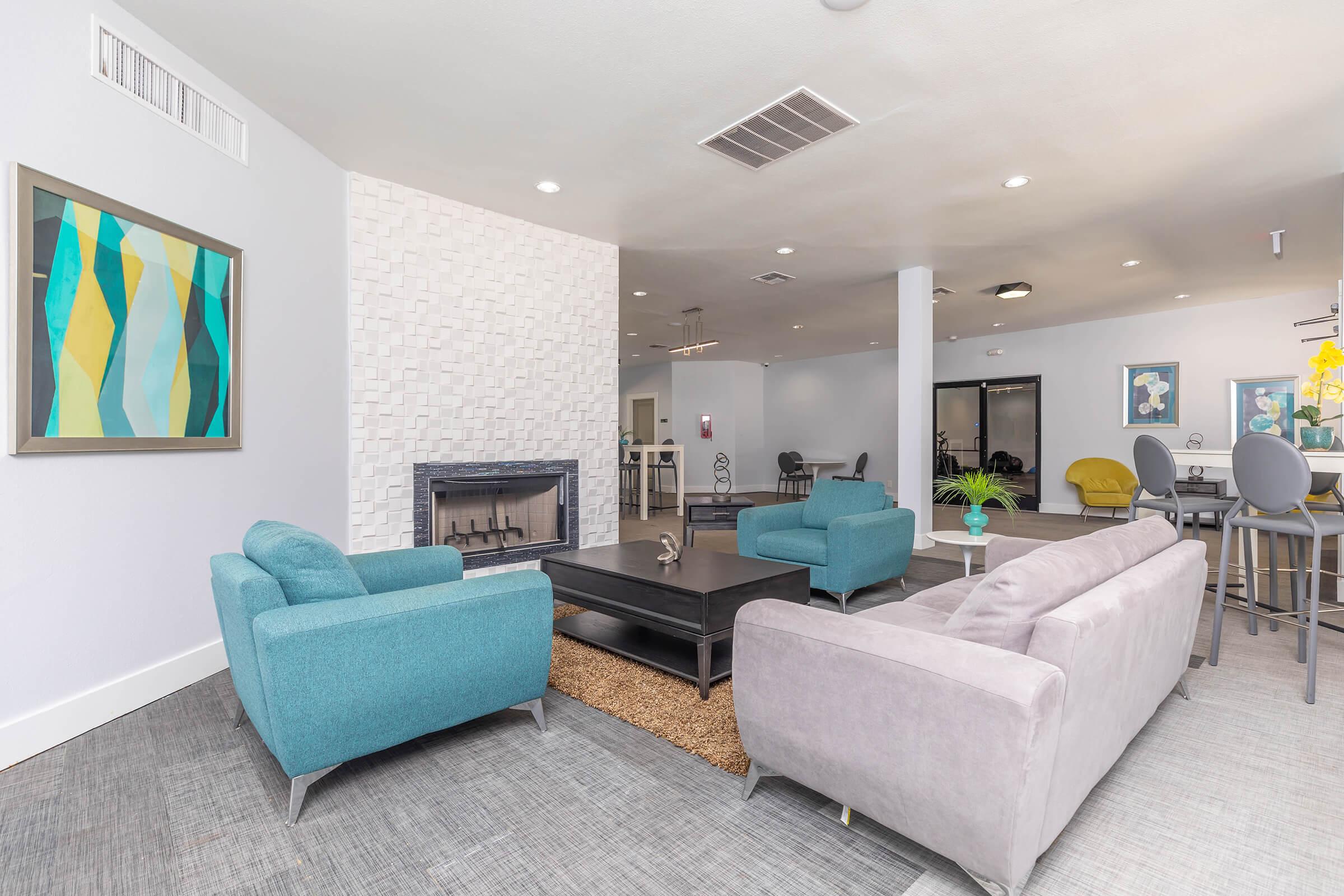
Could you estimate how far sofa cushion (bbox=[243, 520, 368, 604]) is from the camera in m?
1.95

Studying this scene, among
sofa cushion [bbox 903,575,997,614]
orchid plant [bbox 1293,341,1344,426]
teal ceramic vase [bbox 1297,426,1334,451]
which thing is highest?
orchid plant [bbox 1293,341,1344,426]

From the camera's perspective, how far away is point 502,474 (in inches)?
186

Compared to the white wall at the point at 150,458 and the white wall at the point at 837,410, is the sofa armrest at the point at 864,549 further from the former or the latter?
the white wall at the point at 837,410

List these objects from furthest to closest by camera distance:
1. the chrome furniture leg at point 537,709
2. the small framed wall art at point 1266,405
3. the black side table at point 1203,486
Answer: the black side table at point 1203,486 < the small framed wall art at point 1266,405 < the chrome furniture leg at point 537,709

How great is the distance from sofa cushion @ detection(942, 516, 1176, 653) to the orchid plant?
262 cm

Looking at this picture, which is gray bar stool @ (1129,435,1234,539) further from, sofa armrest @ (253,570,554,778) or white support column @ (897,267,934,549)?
sofa armrest @ (253,570,554,778)

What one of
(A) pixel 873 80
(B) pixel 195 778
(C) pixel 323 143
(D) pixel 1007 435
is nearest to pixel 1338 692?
(A) pixel 873 80

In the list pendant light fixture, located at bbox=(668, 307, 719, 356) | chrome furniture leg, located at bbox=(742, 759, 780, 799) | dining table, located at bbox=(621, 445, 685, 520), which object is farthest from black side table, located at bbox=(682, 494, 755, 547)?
chrome furniture leg, located at bbox=(742, 759, 780, 799)

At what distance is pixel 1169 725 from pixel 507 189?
4457 millimetres

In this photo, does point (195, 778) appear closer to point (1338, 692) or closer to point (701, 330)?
point (1338, 692)

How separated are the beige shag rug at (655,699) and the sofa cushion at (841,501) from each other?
213cm

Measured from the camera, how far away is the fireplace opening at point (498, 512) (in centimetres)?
455

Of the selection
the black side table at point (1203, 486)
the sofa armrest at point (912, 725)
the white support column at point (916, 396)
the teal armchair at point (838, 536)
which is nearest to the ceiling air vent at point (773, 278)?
the white support column at point (916, 396)

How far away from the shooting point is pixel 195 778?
203cm
